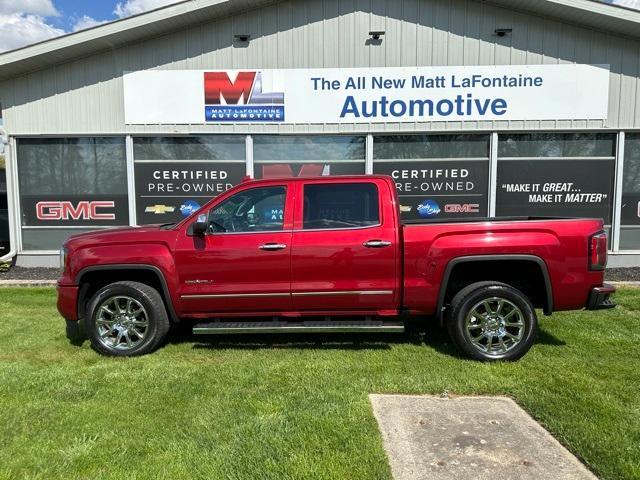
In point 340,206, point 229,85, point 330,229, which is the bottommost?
point 330,229

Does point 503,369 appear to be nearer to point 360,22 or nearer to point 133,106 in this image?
point 360,22

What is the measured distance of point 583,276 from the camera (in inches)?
182

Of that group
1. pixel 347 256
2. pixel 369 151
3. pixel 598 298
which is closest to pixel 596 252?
pixel 598 298

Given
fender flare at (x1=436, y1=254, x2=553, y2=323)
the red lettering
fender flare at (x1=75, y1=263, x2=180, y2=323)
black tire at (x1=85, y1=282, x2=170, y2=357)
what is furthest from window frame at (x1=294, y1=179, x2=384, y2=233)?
the red lettering

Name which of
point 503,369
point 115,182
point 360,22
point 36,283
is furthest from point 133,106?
point 503,369

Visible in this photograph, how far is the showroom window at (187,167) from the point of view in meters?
10.1

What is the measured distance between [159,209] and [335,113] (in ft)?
14.0

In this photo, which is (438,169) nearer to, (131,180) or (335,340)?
(335,340)

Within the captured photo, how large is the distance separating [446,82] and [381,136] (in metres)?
1.68

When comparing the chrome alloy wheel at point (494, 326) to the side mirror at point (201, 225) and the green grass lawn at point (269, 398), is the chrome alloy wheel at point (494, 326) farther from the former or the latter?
the side mirror at point (201, 225)

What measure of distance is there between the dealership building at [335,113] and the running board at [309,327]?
5.63m

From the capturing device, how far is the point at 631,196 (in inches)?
391

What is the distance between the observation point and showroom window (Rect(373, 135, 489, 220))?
995 centimetres

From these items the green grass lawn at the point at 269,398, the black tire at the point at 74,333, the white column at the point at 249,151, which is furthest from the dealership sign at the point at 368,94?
the black tire at the point at 74,333
